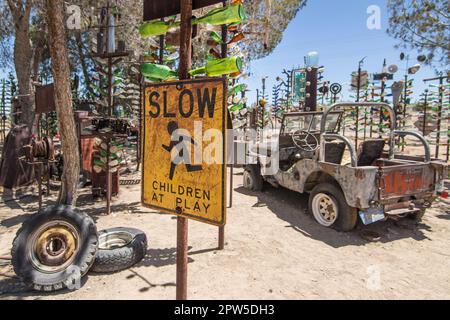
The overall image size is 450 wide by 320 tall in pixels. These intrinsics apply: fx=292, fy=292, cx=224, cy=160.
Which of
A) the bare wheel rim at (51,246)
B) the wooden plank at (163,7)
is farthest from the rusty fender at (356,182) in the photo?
the bare wheel rim at (51,246)

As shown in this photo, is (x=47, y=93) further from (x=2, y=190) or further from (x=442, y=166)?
(x=442, y=166)

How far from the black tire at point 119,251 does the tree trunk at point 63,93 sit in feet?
2.93

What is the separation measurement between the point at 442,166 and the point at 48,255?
A: 579 centimetres

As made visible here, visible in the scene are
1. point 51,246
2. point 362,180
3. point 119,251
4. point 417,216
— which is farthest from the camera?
point 417,216

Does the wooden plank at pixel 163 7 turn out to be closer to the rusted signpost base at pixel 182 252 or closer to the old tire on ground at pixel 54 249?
the rusted signpost base at pixel 182 252

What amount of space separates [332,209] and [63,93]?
4541 millimetres

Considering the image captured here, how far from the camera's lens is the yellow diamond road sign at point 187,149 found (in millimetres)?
1556

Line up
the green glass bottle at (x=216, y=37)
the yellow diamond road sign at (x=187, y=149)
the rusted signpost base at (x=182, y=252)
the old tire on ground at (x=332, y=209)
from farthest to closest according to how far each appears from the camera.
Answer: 1. the old tire on ground at (x=332, y=209)
2. the green glass bottle at (x=216, y=37)
3. the rusted signpost base at (x=182, y=252)
4. the yellow diamond road sign at (x=187, y=149)

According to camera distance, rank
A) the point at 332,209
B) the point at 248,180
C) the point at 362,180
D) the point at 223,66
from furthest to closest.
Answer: the point at 248,180 < the point at 332,209 < the point at 362,180 < the point at 223,66

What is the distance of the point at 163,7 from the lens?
1.97 meters

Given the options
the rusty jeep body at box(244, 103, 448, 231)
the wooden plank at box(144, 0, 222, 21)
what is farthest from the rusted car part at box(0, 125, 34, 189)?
the wooden plank at box(144, 0, 222, 21)

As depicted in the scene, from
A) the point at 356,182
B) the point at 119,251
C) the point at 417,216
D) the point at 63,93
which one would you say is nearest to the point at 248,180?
the point at 356,182

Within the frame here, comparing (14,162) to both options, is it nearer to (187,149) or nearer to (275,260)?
(275,260)

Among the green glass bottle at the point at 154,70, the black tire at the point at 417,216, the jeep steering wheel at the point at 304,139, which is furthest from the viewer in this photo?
the jeep steering wheel at the point at 304,139
